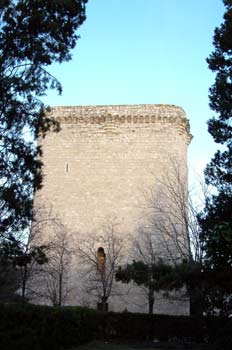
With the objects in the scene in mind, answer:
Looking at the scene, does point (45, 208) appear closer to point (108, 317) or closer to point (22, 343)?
point (108, 317)

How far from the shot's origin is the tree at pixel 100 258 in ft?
90.2

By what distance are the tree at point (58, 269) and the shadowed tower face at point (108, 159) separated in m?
0.90

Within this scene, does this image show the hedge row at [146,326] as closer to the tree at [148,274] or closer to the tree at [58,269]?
the tree at [148,274]

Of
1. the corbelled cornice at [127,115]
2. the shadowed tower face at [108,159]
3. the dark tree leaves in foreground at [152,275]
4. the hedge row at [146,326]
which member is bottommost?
the hedge row at [146,326]

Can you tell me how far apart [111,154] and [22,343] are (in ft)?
59.6

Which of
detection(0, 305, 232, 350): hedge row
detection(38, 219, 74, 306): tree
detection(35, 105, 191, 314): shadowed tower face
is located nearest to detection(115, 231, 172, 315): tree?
detection(0, 305, 232, 350): hedge row

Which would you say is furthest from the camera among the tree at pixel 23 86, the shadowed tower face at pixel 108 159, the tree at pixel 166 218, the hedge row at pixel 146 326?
the shadowed tower face at pixel 108 159

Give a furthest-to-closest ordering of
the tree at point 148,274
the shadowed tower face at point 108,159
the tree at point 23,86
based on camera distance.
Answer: the shadowed tower face at point 108,159
the tree at point 148,274
the tree at point 23,86

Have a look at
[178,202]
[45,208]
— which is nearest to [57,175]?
[45,208]

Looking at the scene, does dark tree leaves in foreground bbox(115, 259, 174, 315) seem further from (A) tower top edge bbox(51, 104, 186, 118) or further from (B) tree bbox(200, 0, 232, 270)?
(A) tower top edge bbox(51, 104, 186, 118)

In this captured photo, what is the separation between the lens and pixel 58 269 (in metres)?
28.1

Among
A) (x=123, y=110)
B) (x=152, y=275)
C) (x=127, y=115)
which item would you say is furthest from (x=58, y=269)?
(x=152, y=275)

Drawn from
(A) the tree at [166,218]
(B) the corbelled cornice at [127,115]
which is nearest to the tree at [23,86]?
(A) the tree at [166,218]

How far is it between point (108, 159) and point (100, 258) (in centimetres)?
577
